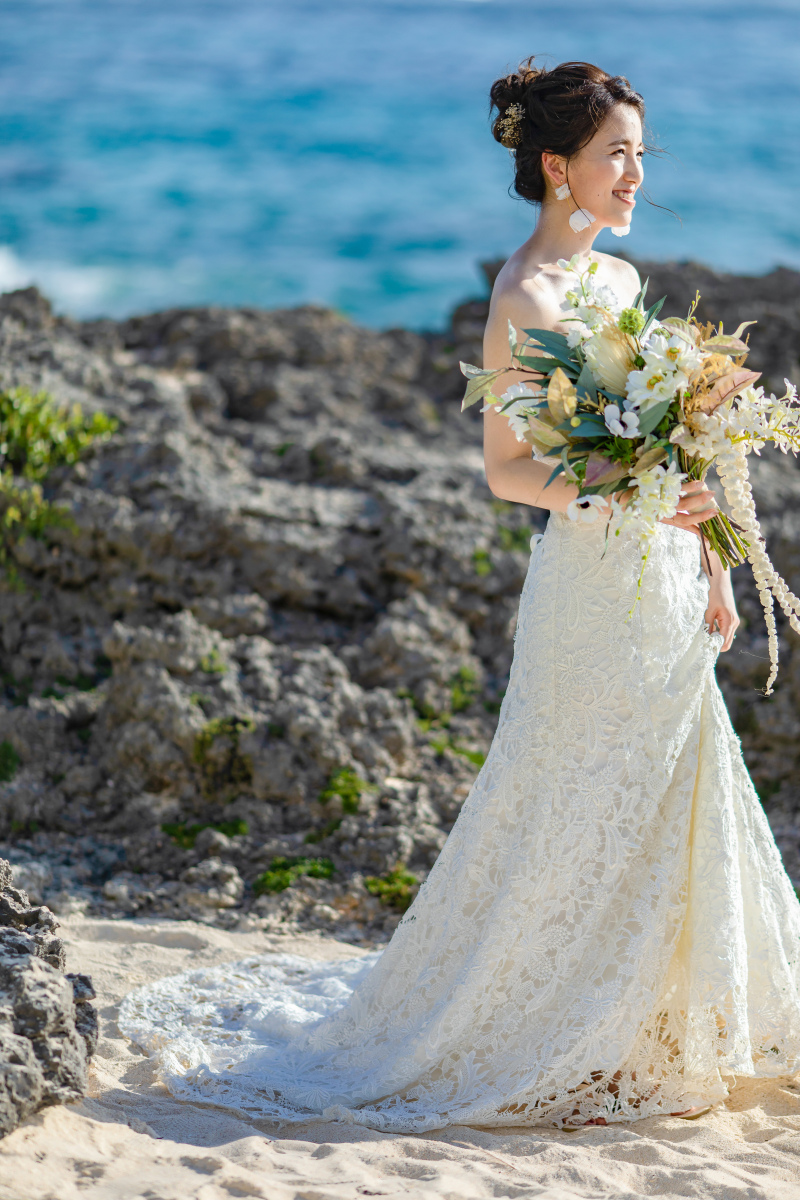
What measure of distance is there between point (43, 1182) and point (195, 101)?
35.8 metres

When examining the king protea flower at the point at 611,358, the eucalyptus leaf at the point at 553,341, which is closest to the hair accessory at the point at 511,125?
the eucalyptus leaf at the point at 553,341

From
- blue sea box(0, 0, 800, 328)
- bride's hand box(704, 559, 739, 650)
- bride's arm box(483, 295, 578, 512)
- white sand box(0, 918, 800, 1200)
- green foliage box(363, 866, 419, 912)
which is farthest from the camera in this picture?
blue sea box(0, 0, 800, 328)

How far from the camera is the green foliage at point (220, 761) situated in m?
5.19

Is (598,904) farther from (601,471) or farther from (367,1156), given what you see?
(601,471)

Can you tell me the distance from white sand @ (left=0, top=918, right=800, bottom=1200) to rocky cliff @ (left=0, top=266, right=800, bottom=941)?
1.59 m

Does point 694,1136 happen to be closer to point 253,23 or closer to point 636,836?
point 636,836

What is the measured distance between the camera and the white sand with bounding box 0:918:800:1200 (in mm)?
2451

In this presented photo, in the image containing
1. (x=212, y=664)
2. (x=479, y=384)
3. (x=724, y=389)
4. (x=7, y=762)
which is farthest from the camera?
(x=212, y=664)

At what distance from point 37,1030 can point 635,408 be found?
2.18 m

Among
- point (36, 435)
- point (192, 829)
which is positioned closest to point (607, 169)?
point (192, 829)

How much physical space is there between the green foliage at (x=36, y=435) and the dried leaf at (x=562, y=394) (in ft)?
14.7

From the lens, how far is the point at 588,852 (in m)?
3.04

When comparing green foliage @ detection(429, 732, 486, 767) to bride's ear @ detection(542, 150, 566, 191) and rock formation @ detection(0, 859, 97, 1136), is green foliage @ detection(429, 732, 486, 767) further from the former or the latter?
bride's ear @ detection(542, 150, 566, 191)

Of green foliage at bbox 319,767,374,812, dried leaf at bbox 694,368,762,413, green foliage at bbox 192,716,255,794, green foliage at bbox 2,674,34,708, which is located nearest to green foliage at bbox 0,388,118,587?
green foliage at bbox 2,674,34,708
